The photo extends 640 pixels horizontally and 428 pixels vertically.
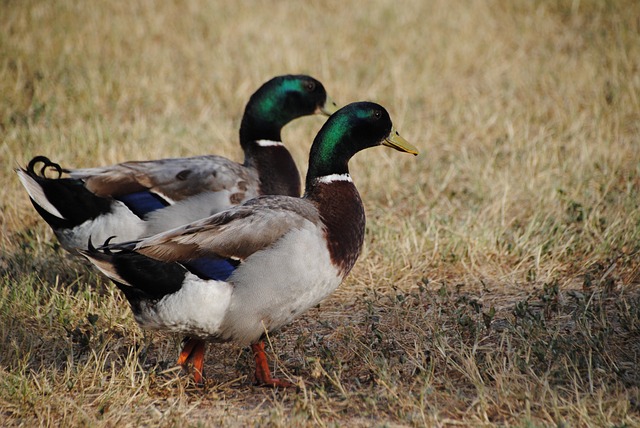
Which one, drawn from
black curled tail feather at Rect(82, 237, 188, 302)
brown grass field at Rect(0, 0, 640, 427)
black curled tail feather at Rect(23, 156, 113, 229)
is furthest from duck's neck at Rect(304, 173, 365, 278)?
black curled tail feather at Rect(23, 156, 113, 229)

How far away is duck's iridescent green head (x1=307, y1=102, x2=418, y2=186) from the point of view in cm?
410

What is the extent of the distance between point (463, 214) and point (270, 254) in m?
2.37

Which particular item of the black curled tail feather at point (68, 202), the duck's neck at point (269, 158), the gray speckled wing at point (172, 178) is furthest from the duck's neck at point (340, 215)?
the black curled tail feather at point (68, 202)

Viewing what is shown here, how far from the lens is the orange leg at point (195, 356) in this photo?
3786 mm

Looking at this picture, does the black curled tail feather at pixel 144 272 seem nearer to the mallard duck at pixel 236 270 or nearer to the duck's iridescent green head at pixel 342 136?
the mallard duck at pixel 236 270

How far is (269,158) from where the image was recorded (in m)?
5.30

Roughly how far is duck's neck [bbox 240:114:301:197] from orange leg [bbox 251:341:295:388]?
1466mm

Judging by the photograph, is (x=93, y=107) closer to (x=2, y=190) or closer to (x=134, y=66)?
(x=134, y=66)

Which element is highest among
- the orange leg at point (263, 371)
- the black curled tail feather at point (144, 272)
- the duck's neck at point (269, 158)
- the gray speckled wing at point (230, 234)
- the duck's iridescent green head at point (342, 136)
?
the duck's iridescent green head at point (342, 136)

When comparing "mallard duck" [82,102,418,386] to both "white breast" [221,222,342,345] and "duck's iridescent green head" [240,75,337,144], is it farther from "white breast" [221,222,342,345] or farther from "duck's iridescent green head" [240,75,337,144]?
"duck's iridescent green head" [240,75,337,144]

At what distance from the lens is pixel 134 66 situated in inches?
328

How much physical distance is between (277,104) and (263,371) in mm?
2286

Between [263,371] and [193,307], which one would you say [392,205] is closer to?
[263,371]

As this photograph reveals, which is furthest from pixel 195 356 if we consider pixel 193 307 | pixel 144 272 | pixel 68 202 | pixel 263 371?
pixel 68 202
